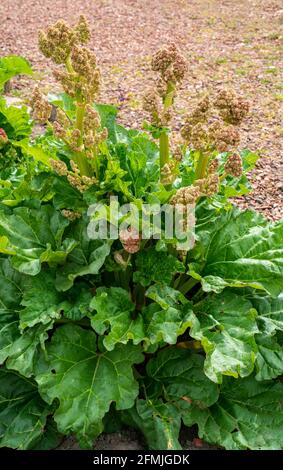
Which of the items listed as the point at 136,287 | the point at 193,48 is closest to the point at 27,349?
the point at 136,287

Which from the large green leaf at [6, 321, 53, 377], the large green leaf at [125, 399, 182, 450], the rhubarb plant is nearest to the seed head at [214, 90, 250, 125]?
the rhubarb plant

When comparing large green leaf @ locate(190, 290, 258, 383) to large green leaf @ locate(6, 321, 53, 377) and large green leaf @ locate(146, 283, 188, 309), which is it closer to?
large green leaf @ locate(146, 283, 188, 309)

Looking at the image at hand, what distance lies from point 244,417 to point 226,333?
447 millimetres

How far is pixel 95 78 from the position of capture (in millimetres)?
2408

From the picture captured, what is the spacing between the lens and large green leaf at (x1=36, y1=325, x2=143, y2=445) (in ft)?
7.77

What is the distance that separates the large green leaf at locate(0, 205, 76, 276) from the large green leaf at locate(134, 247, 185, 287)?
32 centimetres

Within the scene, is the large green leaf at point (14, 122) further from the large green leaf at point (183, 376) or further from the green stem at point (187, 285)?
the large green leaf at point (183, 376)

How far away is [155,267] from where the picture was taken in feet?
8.30

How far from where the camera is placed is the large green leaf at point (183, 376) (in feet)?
8.36

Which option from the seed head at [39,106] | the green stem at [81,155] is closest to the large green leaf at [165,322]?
the green stem at [81,155]

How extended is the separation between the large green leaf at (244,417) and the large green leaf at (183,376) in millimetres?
74
